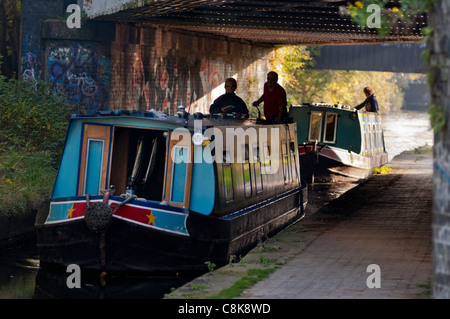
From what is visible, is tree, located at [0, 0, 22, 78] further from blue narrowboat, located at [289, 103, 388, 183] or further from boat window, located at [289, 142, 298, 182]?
blue narrowboat, located at [289, 103, 388, 183]

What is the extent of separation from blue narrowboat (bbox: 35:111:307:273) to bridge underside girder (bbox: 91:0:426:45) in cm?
398

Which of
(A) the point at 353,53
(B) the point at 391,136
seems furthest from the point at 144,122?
(B) the point at 391,136

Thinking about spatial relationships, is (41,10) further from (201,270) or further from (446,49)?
(446,49)

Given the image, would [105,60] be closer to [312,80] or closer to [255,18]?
[255,18]

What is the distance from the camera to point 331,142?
21500 millimetres

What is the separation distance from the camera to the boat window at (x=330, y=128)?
21.3 m

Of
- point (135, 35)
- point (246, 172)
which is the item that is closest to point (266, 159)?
point (246, 172)

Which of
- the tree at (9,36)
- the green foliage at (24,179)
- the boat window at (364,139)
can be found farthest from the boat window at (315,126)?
the green foliage at (24,179)

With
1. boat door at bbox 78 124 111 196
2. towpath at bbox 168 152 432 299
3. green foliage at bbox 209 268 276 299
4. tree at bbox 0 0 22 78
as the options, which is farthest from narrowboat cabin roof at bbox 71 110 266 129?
tree at bbox 0 0 22 78

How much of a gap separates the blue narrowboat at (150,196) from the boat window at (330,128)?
10.4 m

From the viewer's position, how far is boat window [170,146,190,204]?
973 cm

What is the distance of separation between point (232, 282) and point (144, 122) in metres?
2.87

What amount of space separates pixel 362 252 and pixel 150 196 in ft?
9.92

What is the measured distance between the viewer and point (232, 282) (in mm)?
7844
